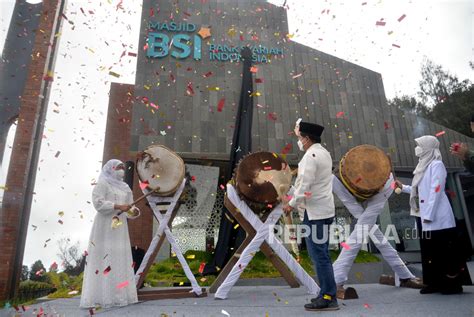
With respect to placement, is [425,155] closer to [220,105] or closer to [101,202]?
[101,202]

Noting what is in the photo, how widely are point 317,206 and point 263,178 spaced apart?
4.28 ft

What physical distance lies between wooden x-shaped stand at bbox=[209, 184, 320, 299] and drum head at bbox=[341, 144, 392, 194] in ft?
3.30

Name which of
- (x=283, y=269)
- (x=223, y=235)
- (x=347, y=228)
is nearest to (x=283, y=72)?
(x=347, y=228)

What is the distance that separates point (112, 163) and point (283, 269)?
281 cm

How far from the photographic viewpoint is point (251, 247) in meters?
4.31

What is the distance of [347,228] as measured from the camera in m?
12.1

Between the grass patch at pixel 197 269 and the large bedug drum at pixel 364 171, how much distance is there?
367cm

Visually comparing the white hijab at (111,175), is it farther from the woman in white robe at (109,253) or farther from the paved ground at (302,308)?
the paved ground at (302,308)

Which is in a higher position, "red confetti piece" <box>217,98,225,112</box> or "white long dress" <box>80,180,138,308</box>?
"red confetti piece" <box>217,98,225,112</box>

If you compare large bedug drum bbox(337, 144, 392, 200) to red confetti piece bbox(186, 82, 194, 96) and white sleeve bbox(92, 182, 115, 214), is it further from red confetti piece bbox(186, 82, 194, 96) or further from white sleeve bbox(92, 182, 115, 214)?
red confetti piece bbox(186, 82, 194, 96)

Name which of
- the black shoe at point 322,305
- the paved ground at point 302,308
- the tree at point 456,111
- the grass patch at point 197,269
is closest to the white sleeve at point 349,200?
the paved ground at point 302,308

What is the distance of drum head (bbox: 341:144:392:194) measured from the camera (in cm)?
425

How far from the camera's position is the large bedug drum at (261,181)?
444 centimetres

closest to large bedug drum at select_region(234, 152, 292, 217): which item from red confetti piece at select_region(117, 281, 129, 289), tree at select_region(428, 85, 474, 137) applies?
red confetti piece at select_region(117, 281, 129, 289)
